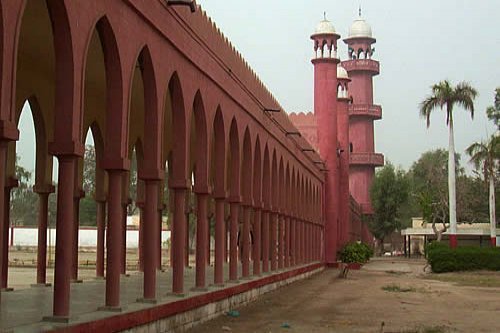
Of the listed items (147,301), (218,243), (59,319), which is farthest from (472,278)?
(59,319)

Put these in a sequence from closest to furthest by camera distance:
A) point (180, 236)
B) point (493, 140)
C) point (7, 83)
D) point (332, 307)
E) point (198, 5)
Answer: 1. point (7, 83)
2. point (180, 236)
3. point (198, 5)
4. point (332, 307)
5. point (493, 140)

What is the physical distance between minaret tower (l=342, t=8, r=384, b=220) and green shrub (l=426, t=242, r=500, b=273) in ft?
98.0

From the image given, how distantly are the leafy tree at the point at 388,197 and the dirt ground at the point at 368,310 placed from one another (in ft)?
133

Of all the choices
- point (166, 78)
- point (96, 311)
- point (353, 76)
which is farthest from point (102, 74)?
point (353, 76)

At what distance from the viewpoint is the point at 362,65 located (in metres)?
71.8

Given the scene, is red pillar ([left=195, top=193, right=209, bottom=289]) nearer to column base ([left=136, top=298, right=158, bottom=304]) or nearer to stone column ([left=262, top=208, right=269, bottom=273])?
column base ([left=136, top=298, right=158, bottom=304])

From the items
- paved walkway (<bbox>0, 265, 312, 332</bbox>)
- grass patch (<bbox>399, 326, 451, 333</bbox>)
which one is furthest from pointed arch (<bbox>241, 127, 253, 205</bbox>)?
grass patch (<bbox>399, 326, 451, 333</bbox>)

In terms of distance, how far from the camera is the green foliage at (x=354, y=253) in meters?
45.3

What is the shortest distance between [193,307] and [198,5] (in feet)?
20.1

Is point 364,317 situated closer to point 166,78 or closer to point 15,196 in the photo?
point 166,78

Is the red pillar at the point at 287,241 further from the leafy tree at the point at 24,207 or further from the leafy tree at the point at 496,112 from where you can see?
the leafy tree at the point at 24,207

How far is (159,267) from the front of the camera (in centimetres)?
2589

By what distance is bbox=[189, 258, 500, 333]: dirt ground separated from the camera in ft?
51.2

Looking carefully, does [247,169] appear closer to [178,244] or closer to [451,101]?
[178,244]
